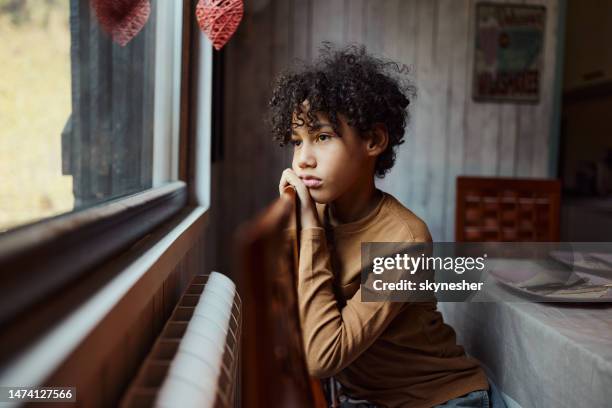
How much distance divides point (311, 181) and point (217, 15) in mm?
629

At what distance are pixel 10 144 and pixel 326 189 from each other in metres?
0.48

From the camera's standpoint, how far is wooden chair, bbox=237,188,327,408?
1.25ft

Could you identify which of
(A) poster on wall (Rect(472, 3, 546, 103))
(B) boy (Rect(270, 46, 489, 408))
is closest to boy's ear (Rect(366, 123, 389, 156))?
(B) boy (Rect(270, 46, 489, 408))

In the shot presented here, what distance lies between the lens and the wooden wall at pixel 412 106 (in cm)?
271

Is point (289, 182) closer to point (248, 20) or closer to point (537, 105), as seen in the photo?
point (248, 20)

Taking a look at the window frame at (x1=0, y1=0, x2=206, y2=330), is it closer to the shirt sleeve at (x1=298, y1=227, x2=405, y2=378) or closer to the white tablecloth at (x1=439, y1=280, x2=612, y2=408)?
the shirt sleeve at (x1=298, y1=227, x2=405, y2=378)

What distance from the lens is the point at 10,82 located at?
538 mm

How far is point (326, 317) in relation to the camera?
0.78 meters

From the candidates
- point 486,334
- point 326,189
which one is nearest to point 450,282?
point 486,334

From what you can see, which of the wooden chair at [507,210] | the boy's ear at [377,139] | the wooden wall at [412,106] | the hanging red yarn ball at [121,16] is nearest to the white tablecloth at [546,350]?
the boy's ear at [377,139]

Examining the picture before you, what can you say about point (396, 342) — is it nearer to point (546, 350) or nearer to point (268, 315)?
point (546, 350)

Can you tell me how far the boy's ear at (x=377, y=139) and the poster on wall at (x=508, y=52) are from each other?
7.16 feet

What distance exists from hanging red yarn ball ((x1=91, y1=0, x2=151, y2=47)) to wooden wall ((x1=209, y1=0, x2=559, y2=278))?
1.55 meters

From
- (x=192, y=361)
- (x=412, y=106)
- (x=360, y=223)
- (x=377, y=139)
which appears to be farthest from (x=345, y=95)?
(x=412, y=106)
